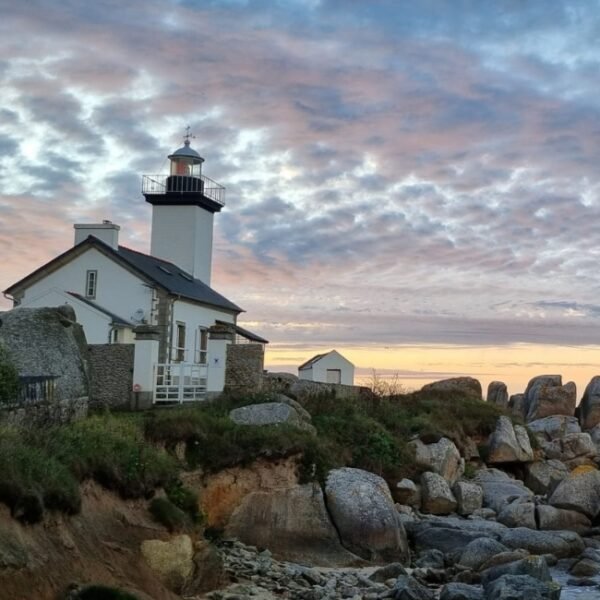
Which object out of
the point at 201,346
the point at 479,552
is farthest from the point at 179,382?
the point at 479,552

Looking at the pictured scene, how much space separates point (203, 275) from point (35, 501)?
30341 mm

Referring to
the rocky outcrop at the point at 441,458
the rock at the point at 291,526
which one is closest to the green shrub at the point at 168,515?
the rock at the point at 291,526

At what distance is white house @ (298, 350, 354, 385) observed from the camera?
140ft

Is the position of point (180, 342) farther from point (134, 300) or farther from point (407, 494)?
point (407, 494)

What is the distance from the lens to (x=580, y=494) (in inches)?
976

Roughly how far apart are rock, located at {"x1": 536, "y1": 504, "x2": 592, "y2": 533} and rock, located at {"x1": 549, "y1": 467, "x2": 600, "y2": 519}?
1.05 feet

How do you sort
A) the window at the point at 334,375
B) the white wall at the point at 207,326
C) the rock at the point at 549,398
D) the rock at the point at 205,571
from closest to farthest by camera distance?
the rock at the point at 205,571 → the white wall at the point at 207,326 → the rock at the point at 549,398 → the window at the point at 334,375

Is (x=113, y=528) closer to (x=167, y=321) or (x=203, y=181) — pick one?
(x=167, y=321)

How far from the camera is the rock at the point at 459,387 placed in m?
36.5

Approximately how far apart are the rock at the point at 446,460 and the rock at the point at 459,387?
26.8 feet

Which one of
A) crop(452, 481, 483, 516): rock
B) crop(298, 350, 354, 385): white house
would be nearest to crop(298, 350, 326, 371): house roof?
crop(298, 350, 354, 385): white house

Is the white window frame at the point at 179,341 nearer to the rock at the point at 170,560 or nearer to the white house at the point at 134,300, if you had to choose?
the white house at the point at 134,300

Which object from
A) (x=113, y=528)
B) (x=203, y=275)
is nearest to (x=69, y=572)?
(x=113, y=528)

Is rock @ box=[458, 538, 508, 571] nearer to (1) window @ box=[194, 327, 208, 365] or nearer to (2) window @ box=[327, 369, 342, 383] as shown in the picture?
(1) window @ box=[194, 327, 208, 365]
